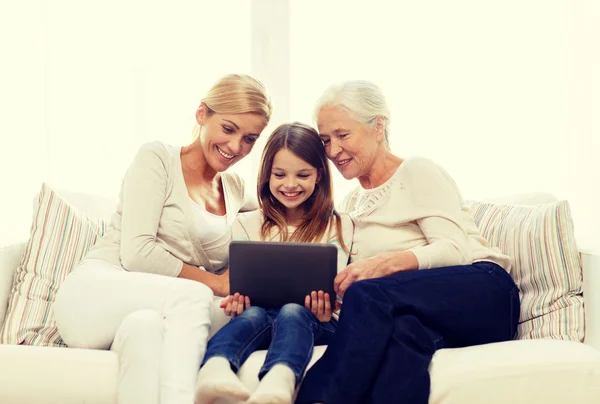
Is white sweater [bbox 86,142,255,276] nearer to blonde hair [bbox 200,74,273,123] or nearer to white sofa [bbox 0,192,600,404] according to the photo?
blonde hair [bbox 200,74,273,123]

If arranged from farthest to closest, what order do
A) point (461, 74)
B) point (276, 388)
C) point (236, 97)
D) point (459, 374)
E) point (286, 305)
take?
point (461, 74)
point (236, 97)
point (286, 305)
point (459, 374)
point (276, 388)

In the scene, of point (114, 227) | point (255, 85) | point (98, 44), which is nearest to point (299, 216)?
point (255, 85)

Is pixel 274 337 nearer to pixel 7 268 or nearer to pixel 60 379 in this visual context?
pixel 60 379

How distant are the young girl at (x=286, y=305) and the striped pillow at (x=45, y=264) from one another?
51 centimetres

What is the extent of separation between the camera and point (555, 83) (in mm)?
2658

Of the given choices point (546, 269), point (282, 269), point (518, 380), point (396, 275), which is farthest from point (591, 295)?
point (282, 269)

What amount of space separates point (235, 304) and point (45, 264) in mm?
644

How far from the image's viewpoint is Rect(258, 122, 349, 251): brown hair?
1937mm

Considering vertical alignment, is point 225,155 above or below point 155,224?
above

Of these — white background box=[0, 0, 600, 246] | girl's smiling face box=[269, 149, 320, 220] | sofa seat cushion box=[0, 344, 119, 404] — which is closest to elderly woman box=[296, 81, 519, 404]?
girl's smiling face box=[269, 149, 320, 220]

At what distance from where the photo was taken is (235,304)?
1696 millimetres

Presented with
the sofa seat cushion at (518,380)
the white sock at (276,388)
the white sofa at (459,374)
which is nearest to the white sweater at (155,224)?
the white sofa at (459,374)

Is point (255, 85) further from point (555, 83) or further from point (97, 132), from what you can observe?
point (555, 83)

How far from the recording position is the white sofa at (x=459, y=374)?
4.56 feet
